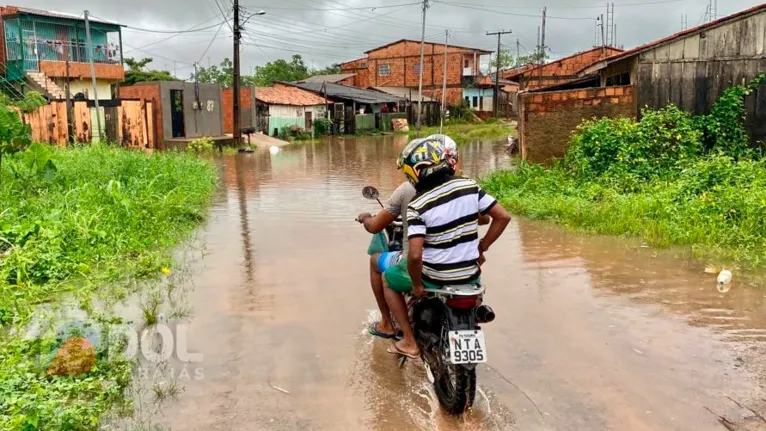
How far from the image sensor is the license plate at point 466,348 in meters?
3.72

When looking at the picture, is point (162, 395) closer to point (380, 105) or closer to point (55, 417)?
point (55, 417)

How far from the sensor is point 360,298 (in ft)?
21.0

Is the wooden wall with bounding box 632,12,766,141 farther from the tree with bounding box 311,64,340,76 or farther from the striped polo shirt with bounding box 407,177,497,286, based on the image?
the tree with bounding box 311,64,340,76

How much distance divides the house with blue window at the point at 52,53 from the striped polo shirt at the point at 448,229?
28871 mm

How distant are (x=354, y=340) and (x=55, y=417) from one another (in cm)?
228

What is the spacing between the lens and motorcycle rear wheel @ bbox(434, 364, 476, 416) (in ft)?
12.5

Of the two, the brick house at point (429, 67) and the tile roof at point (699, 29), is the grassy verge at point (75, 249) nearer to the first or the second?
the tile roof at point (699, 29)

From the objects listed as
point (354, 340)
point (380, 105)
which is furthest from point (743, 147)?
point (380, 105)

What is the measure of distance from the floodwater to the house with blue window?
25.8m

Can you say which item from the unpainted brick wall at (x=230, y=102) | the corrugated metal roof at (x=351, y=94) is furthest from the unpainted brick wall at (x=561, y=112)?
the corrugated metal roof at (x=351, y=94)

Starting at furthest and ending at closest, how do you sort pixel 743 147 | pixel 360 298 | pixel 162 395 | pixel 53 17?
1. pixel 53 17
2. pixel 743 147
3. pixel 360 298
4. pixel 162 395

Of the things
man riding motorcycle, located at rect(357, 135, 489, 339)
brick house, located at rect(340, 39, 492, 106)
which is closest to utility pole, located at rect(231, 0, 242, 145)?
man riding motorcycle, located at rect(357, 135, 489, 339)

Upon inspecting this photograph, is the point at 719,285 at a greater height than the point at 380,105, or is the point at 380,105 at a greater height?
the point at 380,105

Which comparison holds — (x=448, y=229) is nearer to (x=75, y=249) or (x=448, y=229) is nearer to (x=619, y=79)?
(x=75, y=249)
